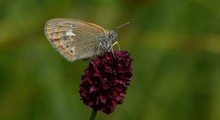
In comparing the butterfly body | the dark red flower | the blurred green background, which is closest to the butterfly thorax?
the butterfly body

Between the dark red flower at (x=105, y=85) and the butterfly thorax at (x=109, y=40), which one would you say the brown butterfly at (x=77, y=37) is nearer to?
the butterfly thorax at (x=109, y=40)

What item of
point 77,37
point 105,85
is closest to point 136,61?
point 77,37

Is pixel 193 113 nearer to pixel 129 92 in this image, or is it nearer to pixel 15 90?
pixel 129 92

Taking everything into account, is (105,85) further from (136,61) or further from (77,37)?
(136,61)

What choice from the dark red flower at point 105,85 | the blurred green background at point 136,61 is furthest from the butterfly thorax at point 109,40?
the blurred green background at point 136,61

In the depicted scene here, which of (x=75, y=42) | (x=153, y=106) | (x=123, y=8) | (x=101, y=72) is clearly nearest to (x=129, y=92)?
(x=153, y=106)
